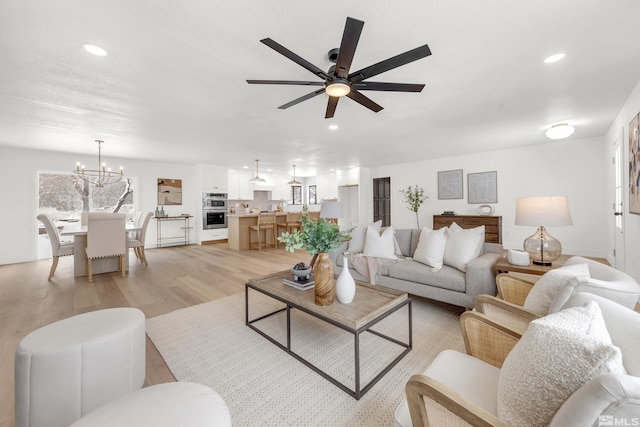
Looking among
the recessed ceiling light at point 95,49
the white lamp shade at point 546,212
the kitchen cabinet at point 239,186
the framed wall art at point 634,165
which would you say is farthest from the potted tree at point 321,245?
the kitchen cabinet at point 239,186

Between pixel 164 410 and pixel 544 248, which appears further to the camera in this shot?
pixel 544 248

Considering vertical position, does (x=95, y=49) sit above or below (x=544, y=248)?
above

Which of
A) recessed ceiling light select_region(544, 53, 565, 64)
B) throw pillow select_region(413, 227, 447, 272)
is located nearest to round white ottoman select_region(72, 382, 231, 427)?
throw pillow select_region(413, 227, 447, 272)

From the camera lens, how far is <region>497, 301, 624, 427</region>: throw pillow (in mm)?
710

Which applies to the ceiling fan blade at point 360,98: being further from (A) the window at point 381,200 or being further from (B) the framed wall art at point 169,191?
(B) the framed wall art at point 169,191

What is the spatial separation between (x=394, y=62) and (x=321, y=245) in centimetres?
134

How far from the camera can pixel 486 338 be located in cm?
135

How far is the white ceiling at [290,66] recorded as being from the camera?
5.51ft

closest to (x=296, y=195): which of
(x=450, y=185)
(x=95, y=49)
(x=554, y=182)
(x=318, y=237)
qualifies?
(x=450, y=185)

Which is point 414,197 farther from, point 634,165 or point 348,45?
point 348,45

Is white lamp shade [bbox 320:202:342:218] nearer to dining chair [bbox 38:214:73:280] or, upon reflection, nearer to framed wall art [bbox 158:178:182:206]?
dining chair [bbox 38:214:73:280]

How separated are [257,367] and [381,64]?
229 cm

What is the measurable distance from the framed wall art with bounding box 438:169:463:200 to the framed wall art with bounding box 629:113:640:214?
3.61m
